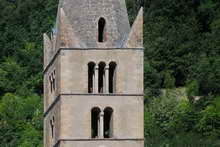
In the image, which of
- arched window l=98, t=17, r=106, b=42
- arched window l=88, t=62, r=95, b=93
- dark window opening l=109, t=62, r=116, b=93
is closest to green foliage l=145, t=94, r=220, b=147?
arched window l=98, t=17, r=106, b=42

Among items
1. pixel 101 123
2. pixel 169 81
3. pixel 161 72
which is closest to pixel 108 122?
pixel 101 123

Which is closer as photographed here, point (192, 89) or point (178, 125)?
point (178, 125)

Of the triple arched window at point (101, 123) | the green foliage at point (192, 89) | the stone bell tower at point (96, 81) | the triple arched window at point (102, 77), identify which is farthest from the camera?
the green foliage at point (192, 89)

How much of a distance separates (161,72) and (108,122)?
361 feet

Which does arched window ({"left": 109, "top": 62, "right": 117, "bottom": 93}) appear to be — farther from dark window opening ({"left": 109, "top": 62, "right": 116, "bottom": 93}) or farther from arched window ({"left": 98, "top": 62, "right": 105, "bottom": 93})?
arched window ({"left": 98, "top": 62, "right": 105, "bottom": 93})

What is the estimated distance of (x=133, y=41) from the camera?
7275cm

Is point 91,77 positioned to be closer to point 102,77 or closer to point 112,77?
point 102,77

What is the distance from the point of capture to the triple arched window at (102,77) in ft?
237

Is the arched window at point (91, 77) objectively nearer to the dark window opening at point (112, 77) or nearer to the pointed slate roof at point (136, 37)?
the dark window opening at point (112, 77)

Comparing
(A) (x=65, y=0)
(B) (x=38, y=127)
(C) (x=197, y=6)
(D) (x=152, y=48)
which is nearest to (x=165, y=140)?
(B) (x=38, y=127)

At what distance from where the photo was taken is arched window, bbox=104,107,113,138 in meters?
72.1

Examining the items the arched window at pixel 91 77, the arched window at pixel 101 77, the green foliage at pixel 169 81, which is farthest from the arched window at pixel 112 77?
the green foliage at pixel 169 81

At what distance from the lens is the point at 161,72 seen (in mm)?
182500

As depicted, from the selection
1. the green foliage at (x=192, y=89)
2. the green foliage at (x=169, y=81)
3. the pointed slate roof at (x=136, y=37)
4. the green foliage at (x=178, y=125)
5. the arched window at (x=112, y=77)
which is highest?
the pointed slate roof at (x=136, y=37)
